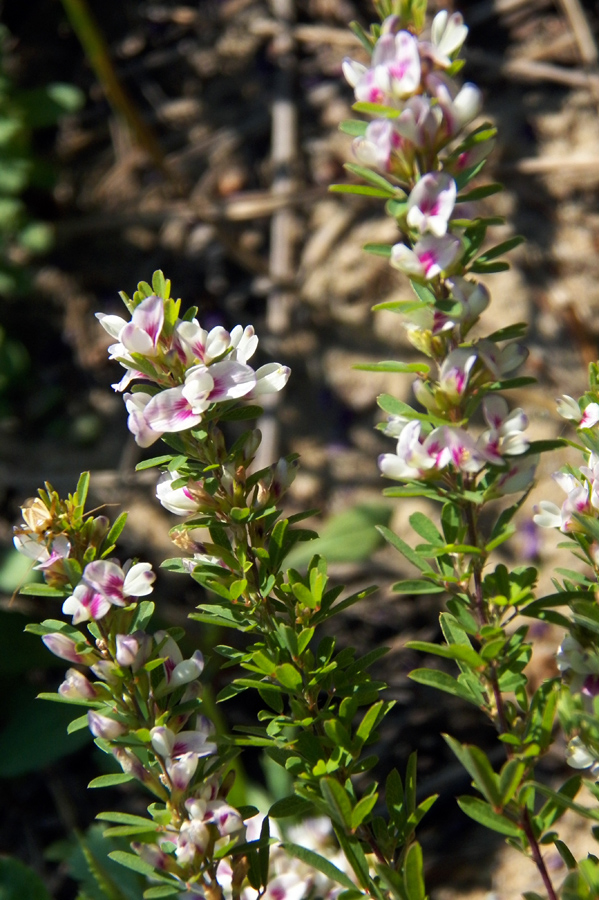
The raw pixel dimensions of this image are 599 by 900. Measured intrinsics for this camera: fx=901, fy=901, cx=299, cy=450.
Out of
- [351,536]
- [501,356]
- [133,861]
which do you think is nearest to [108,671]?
[133,861]

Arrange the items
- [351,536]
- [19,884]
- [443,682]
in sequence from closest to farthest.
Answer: [443,682]
[19,884]
[351,536]

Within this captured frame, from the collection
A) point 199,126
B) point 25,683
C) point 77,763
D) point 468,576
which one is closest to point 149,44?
point 199,126

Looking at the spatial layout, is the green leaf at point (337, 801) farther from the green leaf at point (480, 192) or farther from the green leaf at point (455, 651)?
the green leaf at point (480, 192)

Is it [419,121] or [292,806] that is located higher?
[419,121]

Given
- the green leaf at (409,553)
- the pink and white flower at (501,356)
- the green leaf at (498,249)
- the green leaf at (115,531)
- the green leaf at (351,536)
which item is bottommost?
the green leaf at (351,536)

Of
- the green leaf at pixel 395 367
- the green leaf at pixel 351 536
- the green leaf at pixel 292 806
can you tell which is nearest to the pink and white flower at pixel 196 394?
the green leaf at pixel 395 367

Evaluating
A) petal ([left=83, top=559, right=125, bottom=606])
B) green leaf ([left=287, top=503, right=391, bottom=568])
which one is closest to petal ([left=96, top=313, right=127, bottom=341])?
petal ([left=83, top=559, right=125, bottom=606])

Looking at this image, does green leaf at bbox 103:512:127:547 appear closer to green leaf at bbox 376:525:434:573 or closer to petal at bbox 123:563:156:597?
petal at bbox 123:563:156:597

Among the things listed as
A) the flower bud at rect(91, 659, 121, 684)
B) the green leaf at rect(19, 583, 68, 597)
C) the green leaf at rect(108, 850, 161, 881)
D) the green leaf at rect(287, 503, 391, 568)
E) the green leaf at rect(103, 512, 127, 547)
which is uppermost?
the green leaf at rect(103, 512, 127, 547)

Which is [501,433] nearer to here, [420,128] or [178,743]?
[420,128]
